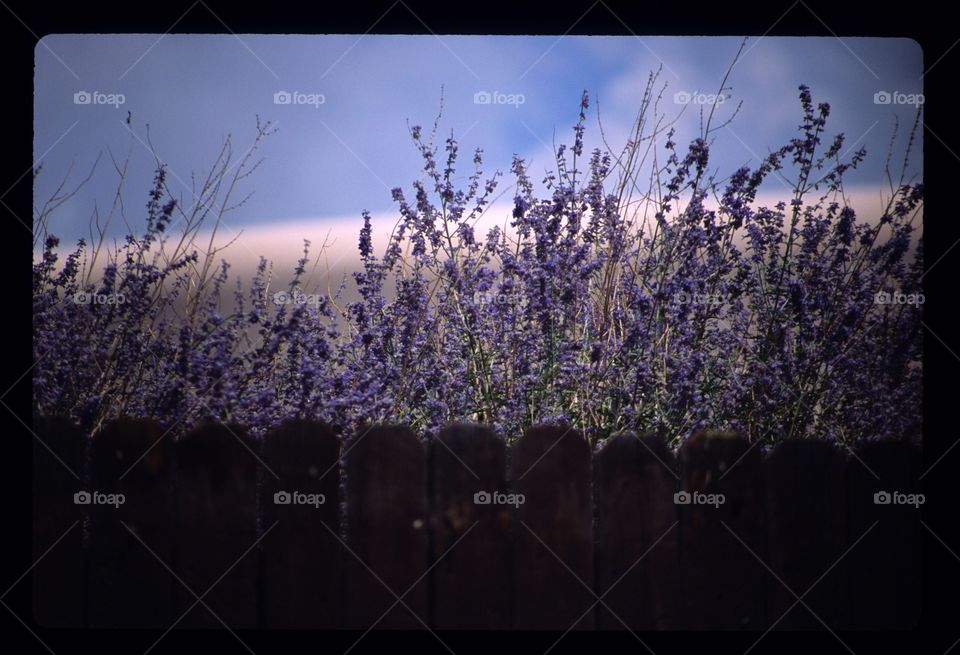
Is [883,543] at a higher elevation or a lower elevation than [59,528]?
lower

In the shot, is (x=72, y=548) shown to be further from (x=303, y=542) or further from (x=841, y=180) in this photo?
(x=841, y=180)

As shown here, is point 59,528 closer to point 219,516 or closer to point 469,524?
point 219,516

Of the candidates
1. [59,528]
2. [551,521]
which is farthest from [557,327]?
[59,528]

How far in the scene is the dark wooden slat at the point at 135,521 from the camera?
8.23 feet

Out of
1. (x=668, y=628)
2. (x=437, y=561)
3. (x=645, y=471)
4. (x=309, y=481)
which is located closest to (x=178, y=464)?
(x=309, y=481)

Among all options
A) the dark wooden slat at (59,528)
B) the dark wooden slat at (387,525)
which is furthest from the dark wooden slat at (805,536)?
the dark wooden slat at (59,528)

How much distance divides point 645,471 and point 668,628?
0.50m

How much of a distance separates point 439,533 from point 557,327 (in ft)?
2.93

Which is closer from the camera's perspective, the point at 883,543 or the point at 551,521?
the point at 551,521

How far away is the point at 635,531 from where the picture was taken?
8.20ft

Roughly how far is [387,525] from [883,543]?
5.22 feet

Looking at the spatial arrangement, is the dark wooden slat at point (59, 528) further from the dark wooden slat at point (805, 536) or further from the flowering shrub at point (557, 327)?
the dark wooden slat at point (805, 536)

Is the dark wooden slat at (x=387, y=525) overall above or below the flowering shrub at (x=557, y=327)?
below

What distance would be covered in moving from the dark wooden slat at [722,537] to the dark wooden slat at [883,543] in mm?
319
